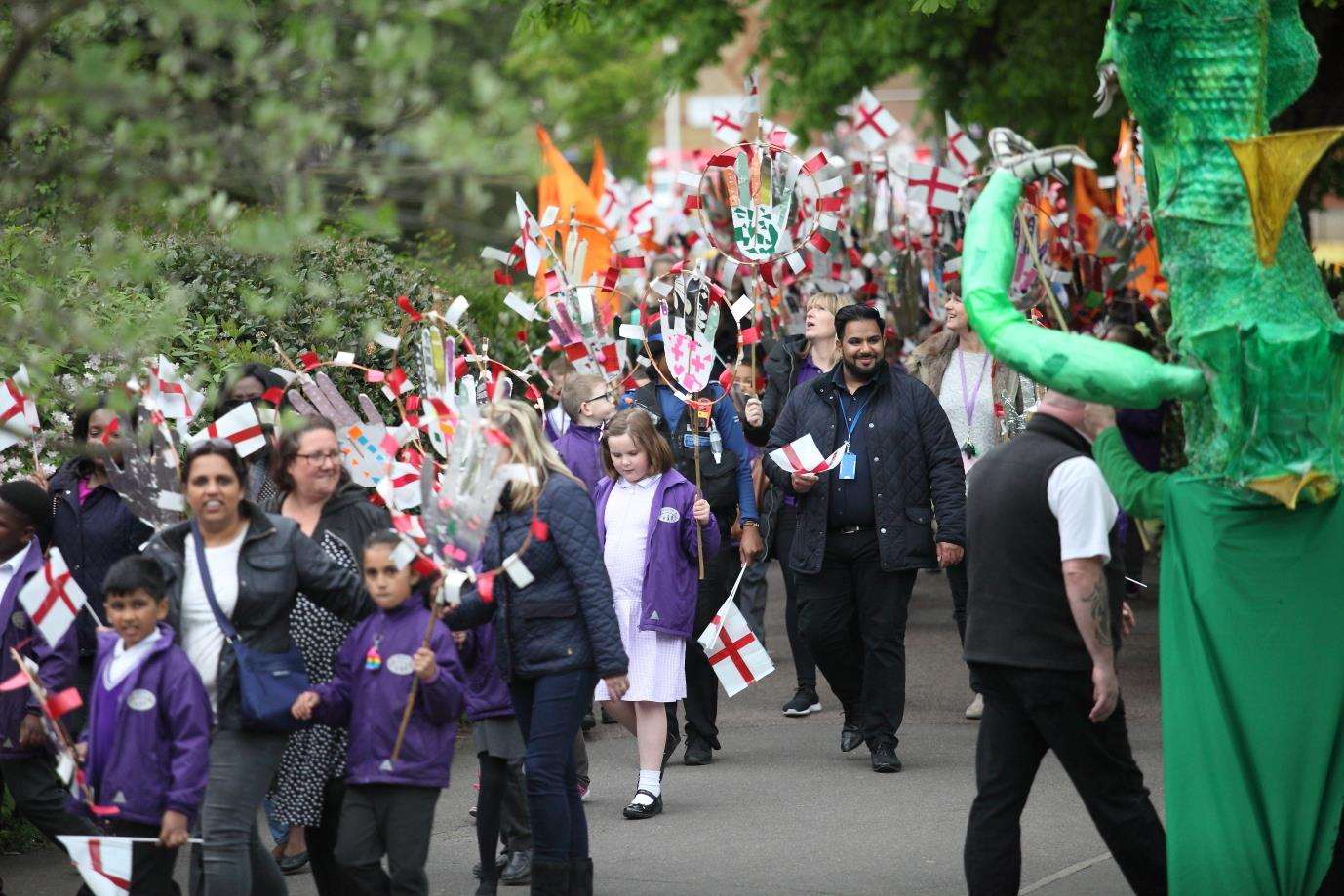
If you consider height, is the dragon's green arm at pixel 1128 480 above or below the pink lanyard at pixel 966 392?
above

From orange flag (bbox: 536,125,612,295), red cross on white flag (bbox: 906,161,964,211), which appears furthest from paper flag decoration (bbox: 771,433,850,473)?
orange flag (bbox: 536,125,612,295)

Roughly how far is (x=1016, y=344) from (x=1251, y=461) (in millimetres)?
739

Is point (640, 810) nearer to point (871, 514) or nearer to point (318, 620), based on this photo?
point (871, 514)

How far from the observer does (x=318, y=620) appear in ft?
20.5

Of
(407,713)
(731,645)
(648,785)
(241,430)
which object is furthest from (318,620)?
(731,645)

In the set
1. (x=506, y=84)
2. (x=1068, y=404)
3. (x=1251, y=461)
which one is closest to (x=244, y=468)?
(x=506, y=84)

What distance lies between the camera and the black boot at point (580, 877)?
6.45 m

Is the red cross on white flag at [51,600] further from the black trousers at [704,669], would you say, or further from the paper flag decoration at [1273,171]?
the paper flag decoration at [1273,171]

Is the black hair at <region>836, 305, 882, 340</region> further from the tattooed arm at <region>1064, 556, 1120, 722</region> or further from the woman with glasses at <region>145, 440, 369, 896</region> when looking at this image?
the woman with glasses at <region>145, 440, 369, 896</region>

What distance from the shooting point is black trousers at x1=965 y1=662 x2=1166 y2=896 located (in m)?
5.82

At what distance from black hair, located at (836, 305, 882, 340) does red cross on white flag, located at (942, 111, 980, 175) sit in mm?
5141

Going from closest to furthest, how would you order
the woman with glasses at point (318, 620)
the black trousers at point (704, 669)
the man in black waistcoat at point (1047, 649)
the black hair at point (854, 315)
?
the man in black waistcoat at point (1047, 649) → the woman with glasses at point (318, 620) → the black hair at point (854, 315) → the black trousers at point (704, 669)

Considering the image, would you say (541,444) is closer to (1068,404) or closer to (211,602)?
(211,602)

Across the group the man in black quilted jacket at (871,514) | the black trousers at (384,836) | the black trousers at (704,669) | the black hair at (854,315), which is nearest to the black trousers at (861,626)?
the man in black quilted jacket at (871,514)
